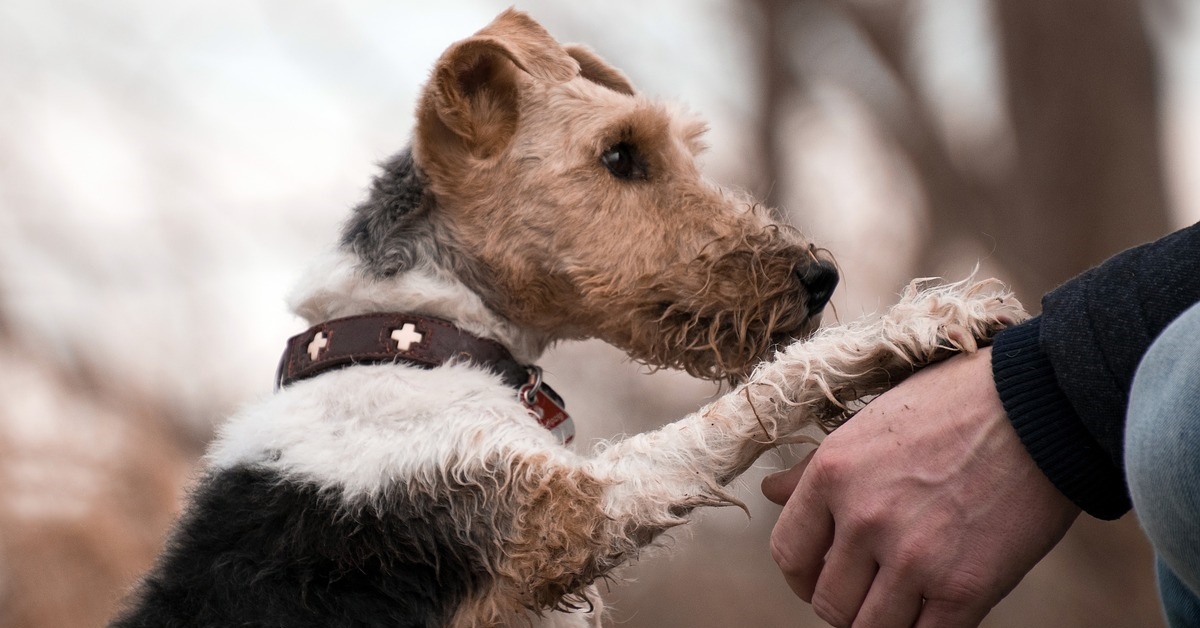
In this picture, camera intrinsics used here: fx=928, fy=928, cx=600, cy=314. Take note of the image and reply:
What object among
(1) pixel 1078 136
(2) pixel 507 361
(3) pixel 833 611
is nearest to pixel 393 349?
(2) pixel 507 361

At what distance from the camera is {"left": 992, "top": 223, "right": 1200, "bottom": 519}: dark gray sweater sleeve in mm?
1369

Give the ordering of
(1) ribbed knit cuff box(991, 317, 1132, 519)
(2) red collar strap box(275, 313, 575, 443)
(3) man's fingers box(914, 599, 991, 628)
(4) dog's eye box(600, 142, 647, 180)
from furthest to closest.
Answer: (4) dog's eye box(600, 142, 647, 180) → (2) red collar strap box(275, 313, 575, 443) → (3) man's fingers box(914, 599, 991, 628) → (1) ribbed knit cuff box(991, 317, 1132, 519)

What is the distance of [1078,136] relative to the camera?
16.6 feet

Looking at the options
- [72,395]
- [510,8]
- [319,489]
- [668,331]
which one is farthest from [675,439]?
[72,395]

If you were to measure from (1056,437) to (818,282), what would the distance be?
2.99 feet

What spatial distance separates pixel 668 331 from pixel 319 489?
37.1 inches

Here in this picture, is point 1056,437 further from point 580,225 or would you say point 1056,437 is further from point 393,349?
point 393,349

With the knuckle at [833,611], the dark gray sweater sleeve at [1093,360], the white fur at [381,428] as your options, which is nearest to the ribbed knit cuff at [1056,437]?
the dark gray sweater sleeve at [1093,360]

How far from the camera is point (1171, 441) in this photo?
1.14 metres

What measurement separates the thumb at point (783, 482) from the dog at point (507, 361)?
0.07 meters

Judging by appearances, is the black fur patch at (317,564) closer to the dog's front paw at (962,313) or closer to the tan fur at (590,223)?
the tan fur at (590,223)

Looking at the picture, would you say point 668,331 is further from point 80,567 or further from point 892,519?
point 80,567

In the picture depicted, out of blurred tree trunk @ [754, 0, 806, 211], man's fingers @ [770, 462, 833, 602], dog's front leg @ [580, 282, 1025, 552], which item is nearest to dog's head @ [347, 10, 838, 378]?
dog's front leg @ [580, 282, 1025, 552]

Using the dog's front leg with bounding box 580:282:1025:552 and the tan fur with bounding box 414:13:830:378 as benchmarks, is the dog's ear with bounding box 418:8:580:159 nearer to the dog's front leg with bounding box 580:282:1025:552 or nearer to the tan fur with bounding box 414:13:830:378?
the tan fur with bounding box 414:13:830:378
